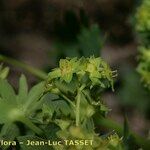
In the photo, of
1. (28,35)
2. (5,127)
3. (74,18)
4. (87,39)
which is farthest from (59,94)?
(28,35)

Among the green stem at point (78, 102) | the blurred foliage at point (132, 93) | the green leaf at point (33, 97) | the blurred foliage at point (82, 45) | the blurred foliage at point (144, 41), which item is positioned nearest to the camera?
the green stem at point (78, 102)

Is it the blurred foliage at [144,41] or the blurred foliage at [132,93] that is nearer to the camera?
the blurred foliage at [144,41]

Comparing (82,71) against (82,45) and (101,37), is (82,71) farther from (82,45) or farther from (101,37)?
(101,37)

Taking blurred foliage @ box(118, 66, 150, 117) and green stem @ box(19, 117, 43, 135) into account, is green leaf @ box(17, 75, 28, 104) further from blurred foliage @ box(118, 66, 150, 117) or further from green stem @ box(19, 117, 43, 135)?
blurred foliage @ box(118, 66, 150, 117)

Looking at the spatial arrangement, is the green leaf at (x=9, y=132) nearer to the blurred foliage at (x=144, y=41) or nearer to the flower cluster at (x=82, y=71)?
the flower cluster at (x=82, y=71)

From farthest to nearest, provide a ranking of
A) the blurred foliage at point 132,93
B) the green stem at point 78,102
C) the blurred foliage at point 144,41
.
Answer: the blurred foliage at point 132,93 → the blurred foliage at point 144,41 → the green stem at point 78,102

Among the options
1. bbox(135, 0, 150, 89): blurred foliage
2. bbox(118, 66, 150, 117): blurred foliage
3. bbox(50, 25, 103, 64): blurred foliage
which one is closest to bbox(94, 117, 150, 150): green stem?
bbox(135, 0, 150, 89): blurred foliage

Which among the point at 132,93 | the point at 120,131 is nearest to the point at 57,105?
the point at 120,131

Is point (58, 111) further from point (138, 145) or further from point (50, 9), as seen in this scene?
point (50, 9)

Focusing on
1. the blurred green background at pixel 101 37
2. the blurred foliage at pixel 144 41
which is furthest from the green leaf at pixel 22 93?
the blurred green background at pixel 101 37
